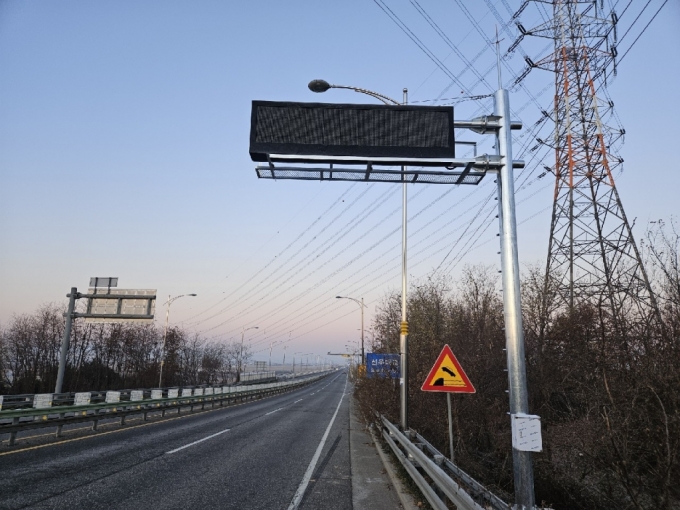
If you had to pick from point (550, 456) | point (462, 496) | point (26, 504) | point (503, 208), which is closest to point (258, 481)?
point (26, 504)

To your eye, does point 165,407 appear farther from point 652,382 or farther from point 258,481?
point 652,382

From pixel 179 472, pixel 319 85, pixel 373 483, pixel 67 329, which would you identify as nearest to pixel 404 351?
pixel 373 483

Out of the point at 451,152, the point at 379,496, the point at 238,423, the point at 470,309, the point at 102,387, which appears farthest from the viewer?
the point at 102,387

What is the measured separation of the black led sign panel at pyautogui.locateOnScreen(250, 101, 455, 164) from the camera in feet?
22.8

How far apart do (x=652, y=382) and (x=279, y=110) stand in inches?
291

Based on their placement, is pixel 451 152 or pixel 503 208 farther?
pixel 451 152

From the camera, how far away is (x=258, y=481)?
8523 millimetres

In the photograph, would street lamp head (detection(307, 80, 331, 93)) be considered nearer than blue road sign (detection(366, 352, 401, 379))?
Yes

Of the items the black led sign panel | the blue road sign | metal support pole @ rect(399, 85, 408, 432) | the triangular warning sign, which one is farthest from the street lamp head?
the blue road sign

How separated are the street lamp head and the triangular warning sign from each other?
6.22 meters

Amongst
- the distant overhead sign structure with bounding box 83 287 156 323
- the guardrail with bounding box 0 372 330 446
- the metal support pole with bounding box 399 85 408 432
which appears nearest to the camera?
the metal support pole with bounding box 399 85 408 432

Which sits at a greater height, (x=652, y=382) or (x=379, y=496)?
(x=652, y=382)

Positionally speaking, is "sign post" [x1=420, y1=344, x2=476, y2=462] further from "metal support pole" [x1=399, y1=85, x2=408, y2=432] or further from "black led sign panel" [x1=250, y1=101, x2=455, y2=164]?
"black led sign panel" [x1=250, y1=101, x2=455, y2=164]

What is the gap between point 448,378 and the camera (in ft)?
27.0
